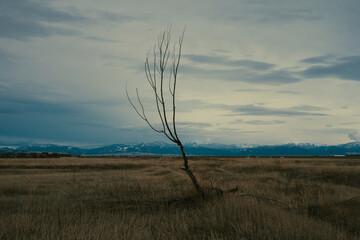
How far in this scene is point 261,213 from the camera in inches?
281

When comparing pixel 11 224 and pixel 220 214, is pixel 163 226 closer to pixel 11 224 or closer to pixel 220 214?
pixel 220 214

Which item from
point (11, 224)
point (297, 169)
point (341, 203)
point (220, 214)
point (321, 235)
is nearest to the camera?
point (321, 235)

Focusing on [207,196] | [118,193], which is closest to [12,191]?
[118,193]

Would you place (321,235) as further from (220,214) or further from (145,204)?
(145,204)

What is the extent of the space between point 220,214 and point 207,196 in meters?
2.17

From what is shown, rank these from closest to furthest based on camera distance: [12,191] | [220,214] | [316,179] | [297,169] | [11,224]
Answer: [11,224] < [220,214] < [12,191] < [316,179] < [297,169]

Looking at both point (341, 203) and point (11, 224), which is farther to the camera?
point (341, 203)

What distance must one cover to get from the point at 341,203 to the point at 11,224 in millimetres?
8574

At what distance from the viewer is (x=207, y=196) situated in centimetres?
923

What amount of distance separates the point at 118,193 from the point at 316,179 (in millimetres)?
14158

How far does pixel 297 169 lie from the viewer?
2502 cm

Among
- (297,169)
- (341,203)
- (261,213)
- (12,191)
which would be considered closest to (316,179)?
(297,169)

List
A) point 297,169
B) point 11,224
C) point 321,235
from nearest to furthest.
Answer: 1. point 321,235
2. point 11,224
3. point 297,169

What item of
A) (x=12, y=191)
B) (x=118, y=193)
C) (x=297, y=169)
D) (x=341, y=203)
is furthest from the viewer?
(x=297, y=169)
